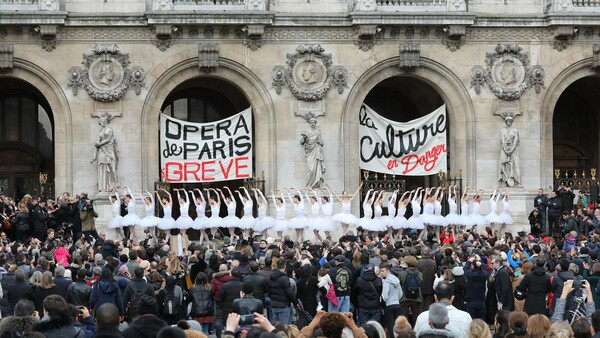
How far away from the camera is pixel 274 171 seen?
122 feet

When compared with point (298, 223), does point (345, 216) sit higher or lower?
higher

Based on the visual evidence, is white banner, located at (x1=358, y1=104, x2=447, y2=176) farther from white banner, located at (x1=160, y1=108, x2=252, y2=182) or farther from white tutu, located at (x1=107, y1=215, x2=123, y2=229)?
white tutu, located at (x1=107, y1=215, x2=123, y2=229)

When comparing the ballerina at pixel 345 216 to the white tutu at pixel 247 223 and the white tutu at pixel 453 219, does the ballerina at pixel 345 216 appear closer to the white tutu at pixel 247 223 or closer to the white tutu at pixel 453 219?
the white tutu at pixel 247 223

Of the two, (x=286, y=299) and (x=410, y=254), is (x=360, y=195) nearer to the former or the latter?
(x=410, y=254)

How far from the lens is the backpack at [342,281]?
2103cm

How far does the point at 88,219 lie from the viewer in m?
32.6

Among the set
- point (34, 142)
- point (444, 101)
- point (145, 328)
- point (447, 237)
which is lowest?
point (145, 328)

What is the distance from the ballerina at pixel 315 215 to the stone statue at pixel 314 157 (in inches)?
32.0

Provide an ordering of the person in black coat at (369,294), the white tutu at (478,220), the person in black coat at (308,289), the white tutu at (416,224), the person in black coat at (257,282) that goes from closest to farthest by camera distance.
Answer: the person in black coat at (257,282) < the person in black coat at (369,294) < the person in black coat at (308,289) < the white tutu at (416,224) < the white tutu at (478,220)

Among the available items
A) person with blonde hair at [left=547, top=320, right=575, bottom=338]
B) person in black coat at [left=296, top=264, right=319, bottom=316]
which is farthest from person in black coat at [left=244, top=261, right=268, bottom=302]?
person with blonde hair at [left=547, top=320, right=575, bottom=338]

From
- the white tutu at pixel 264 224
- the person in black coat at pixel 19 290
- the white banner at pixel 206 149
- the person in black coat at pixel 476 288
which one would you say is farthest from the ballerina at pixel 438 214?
the person in black coat at pixel 19 290

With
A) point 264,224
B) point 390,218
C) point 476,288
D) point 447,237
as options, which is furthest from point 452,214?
point 476,288

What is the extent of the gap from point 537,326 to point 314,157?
927 inches

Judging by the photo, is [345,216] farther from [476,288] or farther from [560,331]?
[560,331]
